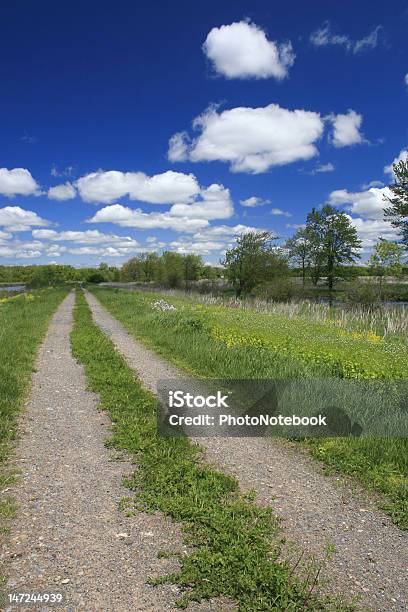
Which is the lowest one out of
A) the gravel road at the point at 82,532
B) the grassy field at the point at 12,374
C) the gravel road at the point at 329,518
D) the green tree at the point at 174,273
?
the gravel road at the point at 329,518

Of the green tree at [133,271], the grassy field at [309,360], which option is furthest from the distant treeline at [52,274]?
the grassy field at [309,360]

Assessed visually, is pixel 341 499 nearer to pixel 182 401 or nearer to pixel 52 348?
pixel 182 401

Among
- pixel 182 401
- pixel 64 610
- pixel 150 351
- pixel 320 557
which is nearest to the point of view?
pixel 64 610

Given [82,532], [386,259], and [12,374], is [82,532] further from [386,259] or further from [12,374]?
[386,259]

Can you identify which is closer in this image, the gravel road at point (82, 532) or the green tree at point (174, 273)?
Result: the gravel road at point (82, 532)

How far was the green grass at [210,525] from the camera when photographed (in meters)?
2.88

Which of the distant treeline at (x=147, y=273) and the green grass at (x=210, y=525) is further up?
the distant treeline at (x=147, y=273)

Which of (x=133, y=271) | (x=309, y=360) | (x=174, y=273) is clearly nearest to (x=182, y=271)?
(x=174, y=273)

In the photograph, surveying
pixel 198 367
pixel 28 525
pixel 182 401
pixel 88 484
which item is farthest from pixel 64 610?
pixel 198 367

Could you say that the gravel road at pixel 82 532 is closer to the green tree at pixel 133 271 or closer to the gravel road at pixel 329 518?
the gravel road at pixel 329 518

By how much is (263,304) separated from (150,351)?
65.8ft

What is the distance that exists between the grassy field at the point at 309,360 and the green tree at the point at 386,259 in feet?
91.0

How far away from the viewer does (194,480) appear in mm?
4402

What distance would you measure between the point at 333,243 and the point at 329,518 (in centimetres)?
5024
